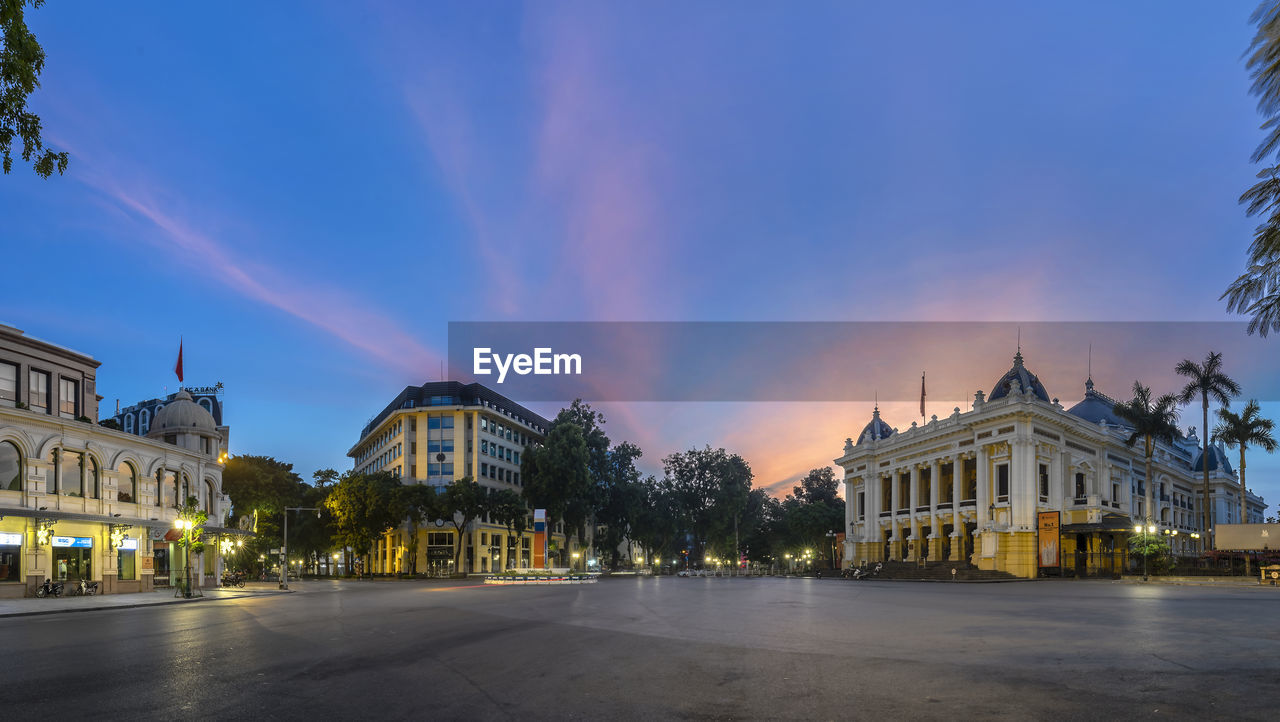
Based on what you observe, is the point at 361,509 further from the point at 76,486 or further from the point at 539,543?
the point at 76,486

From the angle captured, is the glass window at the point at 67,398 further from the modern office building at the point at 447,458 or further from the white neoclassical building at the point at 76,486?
the modern office building at the point at 447,458

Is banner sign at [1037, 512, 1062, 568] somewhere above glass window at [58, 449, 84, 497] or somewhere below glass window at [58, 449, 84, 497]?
below

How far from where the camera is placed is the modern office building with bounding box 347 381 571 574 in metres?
89.9

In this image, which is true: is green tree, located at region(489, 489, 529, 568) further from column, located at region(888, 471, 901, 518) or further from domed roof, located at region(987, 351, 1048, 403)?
domed roof, located at region(987, 351, 1048, 403)

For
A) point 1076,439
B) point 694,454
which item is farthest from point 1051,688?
point 694,454

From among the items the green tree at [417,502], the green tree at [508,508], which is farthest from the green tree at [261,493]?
the green tree at [508,508]

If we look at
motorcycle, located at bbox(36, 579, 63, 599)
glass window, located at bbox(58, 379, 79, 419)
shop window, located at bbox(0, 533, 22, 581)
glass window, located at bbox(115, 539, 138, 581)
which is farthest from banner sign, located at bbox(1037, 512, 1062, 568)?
glass window, located at bbox(58, 379, 79, 419)

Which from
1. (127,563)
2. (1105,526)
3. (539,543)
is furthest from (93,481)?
(1105,526)

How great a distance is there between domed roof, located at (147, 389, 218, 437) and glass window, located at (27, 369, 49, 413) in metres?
10.1

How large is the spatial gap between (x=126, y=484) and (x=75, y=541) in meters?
4.98

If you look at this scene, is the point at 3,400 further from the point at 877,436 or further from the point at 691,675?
the point at 877,436

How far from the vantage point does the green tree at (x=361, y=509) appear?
74.0 metres

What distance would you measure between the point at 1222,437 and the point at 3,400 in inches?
3635

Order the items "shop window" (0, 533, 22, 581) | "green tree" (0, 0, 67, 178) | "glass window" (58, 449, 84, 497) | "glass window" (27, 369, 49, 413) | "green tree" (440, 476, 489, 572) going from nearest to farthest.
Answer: "green tree" (0, 0, 67, 178), "shop window" (0, 533, 22, 581), "glass window" (58, 449, 84, 497), "glass window" (27, 369, 49, 413), "green tree" (440, 476, 489, 572)
